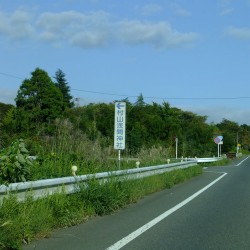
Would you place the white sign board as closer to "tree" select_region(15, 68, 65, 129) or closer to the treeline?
the treeline

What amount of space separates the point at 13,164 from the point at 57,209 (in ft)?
4.35

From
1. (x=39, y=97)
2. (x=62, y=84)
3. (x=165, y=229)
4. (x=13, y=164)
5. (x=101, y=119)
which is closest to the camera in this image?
(x=13, y=164)

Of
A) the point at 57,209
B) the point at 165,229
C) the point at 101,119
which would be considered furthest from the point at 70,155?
the point at 101,119

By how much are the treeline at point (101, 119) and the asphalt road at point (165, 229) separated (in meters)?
6.74

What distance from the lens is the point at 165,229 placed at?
9.18 m

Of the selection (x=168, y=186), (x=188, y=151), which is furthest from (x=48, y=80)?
(x=168, y=186)

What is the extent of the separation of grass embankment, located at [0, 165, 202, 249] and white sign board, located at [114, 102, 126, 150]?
3.12m

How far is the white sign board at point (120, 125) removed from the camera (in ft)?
55.6

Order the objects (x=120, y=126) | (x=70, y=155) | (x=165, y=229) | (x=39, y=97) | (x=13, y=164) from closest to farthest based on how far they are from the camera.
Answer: (x=13, y=164), (x=165, y=229), (x=70, y=155), (x=120, y=126), (x=39, y=97)

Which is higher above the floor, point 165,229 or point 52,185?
point 52,185

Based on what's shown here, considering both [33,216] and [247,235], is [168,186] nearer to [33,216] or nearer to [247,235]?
[247,235]

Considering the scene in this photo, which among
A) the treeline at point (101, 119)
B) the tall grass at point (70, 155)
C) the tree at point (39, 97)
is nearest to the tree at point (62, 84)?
the treeline at point (101, 119)

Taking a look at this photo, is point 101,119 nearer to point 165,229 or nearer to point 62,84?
point 62,84

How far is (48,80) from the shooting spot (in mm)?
56406
